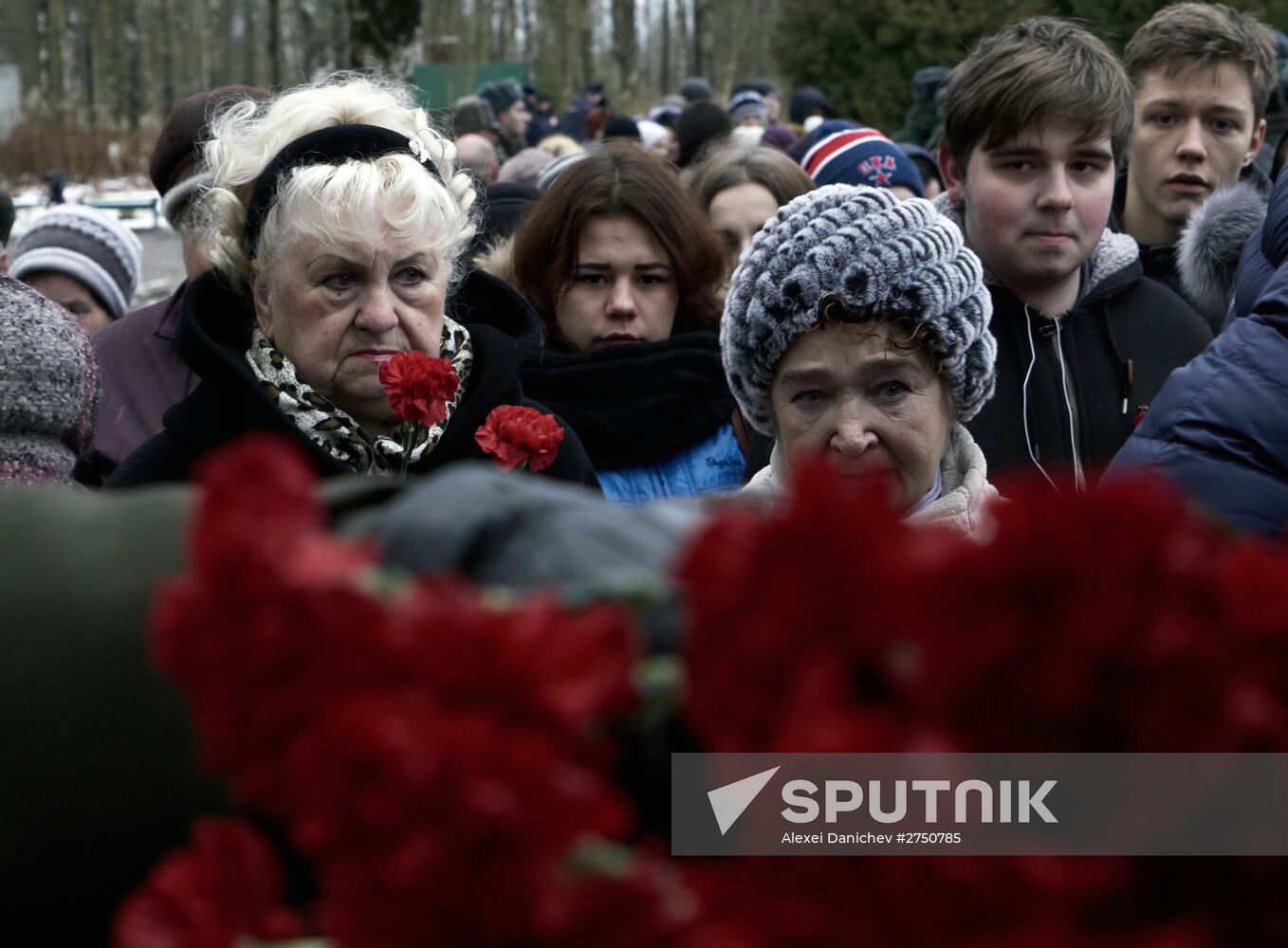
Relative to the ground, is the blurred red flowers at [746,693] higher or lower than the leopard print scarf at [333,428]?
higher

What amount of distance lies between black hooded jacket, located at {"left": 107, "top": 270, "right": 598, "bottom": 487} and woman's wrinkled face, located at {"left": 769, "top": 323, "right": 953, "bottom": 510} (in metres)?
0.55

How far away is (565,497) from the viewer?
971 millimetres

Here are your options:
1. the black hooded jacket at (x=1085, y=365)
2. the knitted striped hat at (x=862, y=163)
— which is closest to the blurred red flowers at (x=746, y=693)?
the black hooded jacket at (x=1085, y=365)

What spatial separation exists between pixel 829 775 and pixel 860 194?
7.60 ft

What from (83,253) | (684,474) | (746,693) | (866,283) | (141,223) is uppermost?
(746,693)

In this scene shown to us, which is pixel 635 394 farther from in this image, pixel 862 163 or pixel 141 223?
pixel 141 223

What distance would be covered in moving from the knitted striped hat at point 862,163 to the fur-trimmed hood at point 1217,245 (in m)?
1.86

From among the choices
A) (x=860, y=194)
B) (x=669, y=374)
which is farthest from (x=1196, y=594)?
(x=669, y=374)

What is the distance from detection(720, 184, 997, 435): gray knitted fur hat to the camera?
285 centimetres

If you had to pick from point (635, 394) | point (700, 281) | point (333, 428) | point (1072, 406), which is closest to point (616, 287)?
point (700, 281)

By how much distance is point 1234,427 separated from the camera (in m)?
2.20

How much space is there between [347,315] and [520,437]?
62cm

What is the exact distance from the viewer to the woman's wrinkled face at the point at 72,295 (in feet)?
17.5

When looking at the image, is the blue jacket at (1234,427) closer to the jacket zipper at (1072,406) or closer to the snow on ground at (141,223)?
the jacket zipper at (1072,406)
